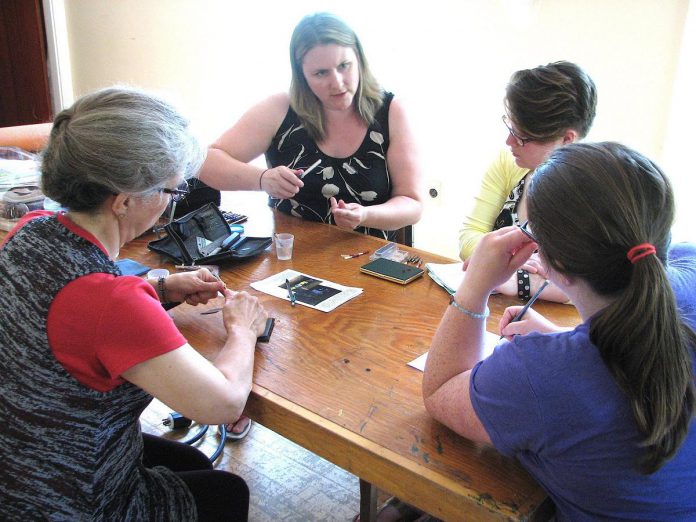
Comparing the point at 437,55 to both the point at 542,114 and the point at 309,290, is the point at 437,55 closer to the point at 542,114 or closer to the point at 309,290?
Result: the point at 542,114

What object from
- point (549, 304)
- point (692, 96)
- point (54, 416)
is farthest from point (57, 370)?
point (692, 96)

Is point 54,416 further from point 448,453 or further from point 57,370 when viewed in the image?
point 448,453

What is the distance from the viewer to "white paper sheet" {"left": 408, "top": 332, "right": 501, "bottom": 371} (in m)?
1.17

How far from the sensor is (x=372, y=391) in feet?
3.56

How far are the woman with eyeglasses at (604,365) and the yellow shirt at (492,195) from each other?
1007mm

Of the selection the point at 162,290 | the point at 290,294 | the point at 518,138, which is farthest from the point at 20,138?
the point at 518,138

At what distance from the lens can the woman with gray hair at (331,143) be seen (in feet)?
6.52

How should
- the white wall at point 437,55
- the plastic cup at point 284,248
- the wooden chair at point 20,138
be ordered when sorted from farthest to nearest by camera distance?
the wooden chair at point 20,138 → the white wall at point 437,55 → the plastic cup at point 284,248

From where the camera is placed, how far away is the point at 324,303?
1444mm

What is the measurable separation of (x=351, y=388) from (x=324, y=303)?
15.0 inches

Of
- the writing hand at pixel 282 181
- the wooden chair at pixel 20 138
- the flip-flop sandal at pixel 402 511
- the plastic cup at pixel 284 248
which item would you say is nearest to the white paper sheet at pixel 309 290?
the plastic cup at pixel 284 248

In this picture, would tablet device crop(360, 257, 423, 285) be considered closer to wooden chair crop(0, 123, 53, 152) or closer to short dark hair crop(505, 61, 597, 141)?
short dark hair crop(505, 61, 597, 141)

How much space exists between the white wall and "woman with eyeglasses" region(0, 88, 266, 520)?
708mm

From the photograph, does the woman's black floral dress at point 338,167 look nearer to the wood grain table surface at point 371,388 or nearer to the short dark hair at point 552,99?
the wood grain table surface at point 371,388
